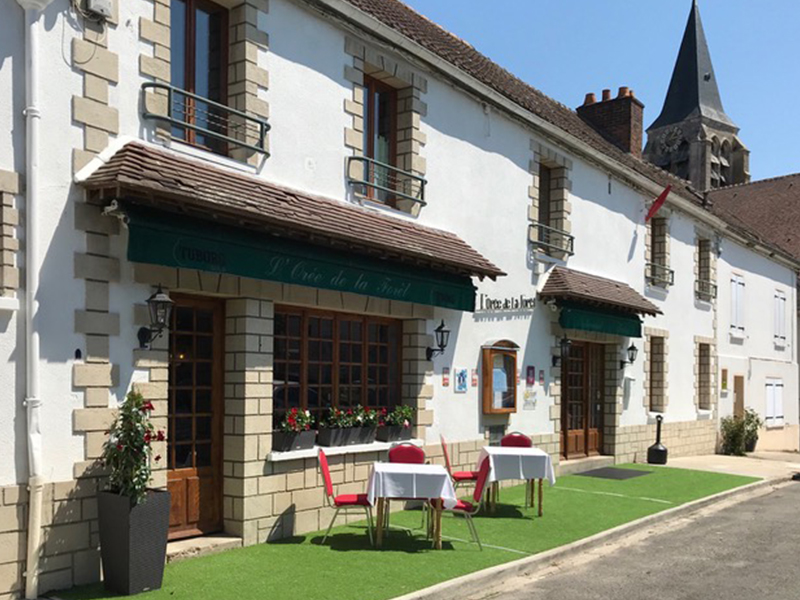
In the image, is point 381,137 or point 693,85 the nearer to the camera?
point 381,137

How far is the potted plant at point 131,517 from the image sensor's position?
6035 mm

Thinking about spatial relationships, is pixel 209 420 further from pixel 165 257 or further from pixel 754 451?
pixel 754 451

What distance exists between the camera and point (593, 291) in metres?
13.8

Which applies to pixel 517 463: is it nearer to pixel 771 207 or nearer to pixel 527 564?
pixel 527 564

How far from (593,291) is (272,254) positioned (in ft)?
24.7

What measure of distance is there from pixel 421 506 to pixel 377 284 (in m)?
3.10

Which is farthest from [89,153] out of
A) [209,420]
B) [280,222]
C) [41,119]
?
[209,420]

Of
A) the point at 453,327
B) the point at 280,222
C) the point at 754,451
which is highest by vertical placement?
the point at 280,222

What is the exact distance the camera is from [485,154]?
39.0 feet

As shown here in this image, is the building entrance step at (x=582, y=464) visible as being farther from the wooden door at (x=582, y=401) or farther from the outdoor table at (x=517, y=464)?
the outdoor table at (x=517, y=464)

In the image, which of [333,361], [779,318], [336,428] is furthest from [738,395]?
[336,428]

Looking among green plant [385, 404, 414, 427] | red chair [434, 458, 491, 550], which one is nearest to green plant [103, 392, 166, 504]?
red chair [434, 458, 491, 550]

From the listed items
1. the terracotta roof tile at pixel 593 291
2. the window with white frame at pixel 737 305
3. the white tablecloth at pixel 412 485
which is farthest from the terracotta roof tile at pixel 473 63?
the white tablecloth at pixel 412 485

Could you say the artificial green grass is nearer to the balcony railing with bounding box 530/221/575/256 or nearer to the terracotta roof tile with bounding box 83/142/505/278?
the terracotta roof tile with bounding box 83/142/505/278
